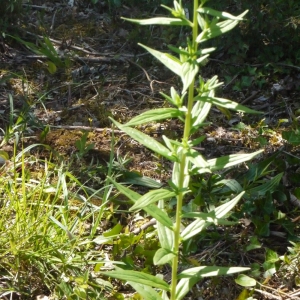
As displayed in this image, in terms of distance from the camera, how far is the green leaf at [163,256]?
1793mm

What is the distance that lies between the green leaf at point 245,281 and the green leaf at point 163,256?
27.2 inches

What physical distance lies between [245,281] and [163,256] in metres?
0.77

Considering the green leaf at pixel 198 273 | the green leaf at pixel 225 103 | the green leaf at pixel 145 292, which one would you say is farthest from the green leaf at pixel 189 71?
the green leaf at pixel 145 292

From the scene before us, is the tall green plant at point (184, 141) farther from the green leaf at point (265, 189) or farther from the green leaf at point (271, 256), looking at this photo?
the green leaf at point (265, 189)

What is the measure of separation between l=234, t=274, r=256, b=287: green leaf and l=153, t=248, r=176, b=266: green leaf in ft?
2.27

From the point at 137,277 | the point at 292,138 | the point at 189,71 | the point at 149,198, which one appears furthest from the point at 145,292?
the point at 292,138

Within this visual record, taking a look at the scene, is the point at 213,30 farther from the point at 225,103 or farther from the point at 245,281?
the point at 245,281

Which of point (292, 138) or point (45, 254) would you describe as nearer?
point (45, 254)

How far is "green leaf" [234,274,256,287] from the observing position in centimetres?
246

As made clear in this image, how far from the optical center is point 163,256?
6.02 ft

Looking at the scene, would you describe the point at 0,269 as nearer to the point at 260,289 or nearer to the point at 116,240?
the point at 116,240

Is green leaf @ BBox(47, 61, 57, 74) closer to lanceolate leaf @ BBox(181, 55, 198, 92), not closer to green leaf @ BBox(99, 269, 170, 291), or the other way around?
green leaf @ BBox(99, 269, 170, 291)

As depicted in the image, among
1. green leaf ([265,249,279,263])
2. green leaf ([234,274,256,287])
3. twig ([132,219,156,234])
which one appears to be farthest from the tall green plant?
twig ([132,219,156,234])

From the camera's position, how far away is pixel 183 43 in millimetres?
4223
